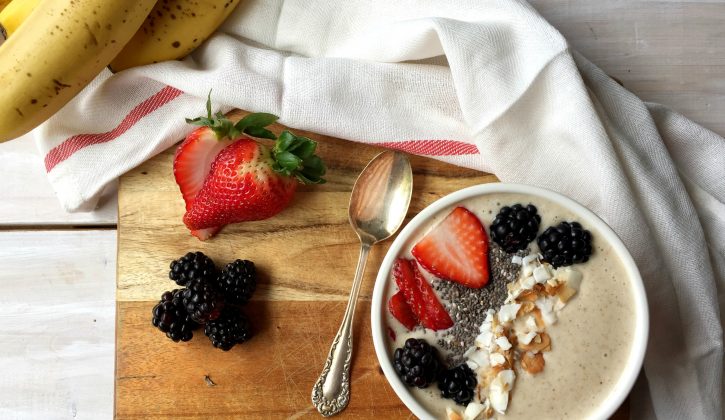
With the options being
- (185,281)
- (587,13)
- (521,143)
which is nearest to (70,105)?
(185,281)

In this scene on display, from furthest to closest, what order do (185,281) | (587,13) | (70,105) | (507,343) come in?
(587,13) < (70,105) < (185,281) < (507,343)

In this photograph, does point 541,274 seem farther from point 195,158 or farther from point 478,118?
point 195,158

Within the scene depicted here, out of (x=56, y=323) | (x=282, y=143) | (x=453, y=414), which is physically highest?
(x=282, y=143)

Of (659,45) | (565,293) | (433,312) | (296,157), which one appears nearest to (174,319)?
(296,157)

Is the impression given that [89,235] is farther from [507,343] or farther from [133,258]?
[507,343]

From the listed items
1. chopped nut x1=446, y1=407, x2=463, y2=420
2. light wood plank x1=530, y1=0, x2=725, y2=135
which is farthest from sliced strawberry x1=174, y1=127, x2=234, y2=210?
light wood plank x1=530, y1=0, x2=725, y2=135

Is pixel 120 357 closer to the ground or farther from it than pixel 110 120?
closer to the ground
